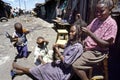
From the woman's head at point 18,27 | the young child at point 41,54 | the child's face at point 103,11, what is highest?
the child's face at point 103,11

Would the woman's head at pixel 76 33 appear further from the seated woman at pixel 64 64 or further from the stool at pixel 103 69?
the stool at pixel 103 69

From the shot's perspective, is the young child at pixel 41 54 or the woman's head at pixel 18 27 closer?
the young child at pixel 41 54

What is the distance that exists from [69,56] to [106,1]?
4.06ft

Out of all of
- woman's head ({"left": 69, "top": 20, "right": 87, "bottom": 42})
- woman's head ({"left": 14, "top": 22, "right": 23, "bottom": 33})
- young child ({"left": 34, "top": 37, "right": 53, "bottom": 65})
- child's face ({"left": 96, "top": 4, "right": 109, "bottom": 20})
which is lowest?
young child ({"left": 34, "top": 37, "right": 53, "bottom": 65})

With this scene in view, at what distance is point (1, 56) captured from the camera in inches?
328

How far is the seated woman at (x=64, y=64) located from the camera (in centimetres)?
456

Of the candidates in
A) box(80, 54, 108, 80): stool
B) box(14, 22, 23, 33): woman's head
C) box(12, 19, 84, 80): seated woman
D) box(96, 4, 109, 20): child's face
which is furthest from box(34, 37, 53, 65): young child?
box(96, 4, 109, 20): child's face

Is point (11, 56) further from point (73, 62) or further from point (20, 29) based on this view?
point (73, 62)

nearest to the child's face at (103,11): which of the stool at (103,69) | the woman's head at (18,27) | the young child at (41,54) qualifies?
the stool at (103,69)

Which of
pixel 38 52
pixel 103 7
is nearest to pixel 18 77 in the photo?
pixel 38 52

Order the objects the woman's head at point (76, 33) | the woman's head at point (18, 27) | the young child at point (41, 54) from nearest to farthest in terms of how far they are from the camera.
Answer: the woman's head at point (76, 33) → the young child at point (41, 54) → the woman's head at point (18, 27)

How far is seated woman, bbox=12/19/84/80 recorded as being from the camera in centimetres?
456

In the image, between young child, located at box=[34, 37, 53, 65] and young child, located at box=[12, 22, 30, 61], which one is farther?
young child, located at box=[12, 22, 30, 61]

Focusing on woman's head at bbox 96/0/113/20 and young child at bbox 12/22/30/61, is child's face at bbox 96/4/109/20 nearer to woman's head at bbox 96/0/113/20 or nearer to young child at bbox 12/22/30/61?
woman's head at bbox 96/0/113/20
